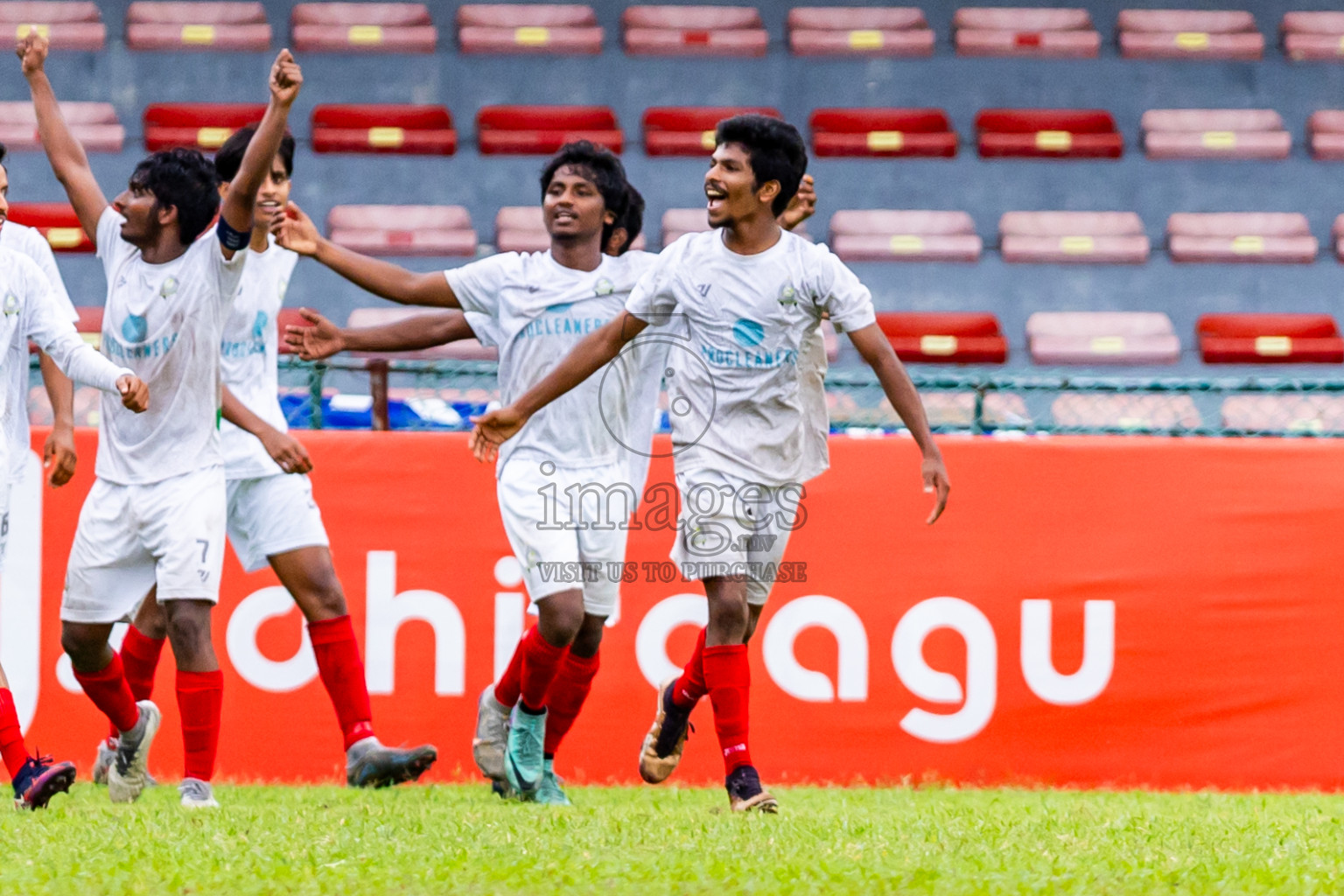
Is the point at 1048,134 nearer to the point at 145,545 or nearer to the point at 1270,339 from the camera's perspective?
the point at 1270,339

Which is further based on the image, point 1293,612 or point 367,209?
point 367,209

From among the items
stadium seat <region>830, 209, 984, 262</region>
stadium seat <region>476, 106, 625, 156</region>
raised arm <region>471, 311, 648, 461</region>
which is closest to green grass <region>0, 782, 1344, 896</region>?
raised arm <region>471, 311, 648, 461</region>

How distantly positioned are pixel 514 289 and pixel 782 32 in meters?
9.66

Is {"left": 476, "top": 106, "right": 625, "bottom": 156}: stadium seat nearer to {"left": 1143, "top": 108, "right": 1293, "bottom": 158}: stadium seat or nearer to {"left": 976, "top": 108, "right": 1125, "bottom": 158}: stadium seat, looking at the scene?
{"left": 976, "top": 108, "right": 1125, "bottom": 158}: stadium seat

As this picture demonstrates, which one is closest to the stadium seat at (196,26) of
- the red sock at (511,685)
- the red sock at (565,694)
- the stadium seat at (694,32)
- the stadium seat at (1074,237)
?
the stadium seat at (694,32)

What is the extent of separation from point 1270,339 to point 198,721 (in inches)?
350

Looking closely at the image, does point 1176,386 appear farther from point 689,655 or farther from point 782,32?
point 782,32

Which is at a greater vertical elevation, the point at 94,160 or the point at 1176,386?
the point at 94,160

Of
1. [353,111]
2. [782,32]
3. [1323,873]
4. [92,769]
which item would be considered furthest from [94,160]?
[1323,873]

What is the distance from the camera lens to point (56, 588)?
604cm

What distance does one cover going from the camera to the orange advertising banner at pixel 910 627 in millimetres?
6062

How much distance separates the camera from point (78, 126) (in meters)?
12.7

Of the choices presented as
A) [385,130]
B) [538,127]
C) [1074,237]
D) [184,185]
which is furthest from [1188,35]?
[184,185]

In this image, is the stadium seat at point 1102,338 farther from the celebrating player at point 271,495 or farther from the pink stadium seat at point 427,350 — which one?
the celebrating player at point 271,495
